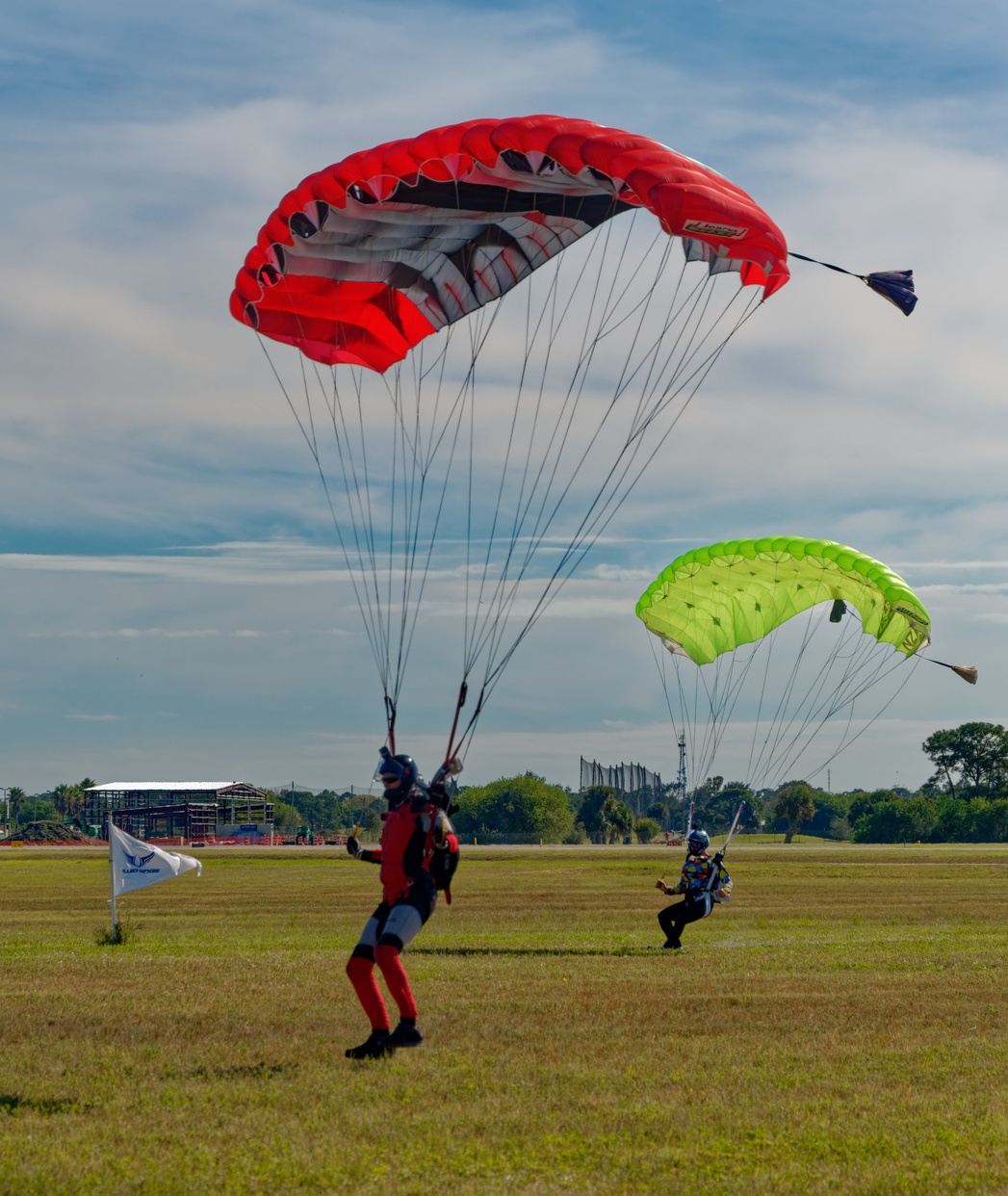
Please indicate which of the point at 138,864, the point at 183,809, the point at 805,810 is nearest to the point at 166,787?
the point at 183,809

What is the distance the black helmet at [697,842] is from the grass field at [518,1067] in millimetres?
1442

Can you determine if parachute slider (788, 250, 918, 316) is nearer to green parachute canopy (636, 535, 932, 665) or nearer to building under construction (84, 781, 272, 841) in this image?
green parachute canopy (636, 535, 932, 665)

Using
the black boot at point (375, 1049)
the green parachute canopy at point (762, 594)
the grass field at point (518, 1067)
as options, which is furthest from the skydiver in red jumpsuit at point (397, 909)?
the green parachute canopy at point (762, 594)

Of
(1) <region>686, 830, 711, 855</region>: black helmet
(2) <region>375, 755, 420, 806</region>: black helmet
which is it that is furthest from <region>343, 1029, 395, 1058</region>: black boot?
(1) <region>686, 830, 711, 855</region>: black helmet

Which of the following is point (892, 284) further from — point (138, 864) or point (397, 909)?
point (138, 864)

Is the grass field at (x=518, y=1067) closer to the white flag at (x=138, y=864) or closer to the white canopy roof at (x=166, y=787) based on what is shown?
the white flag at (x=138, y=864)

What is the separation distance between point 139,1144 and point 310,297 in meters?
10.2

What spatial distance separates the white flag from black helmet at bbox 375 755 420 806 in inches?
357

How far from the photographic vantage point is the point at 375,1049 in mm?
10695

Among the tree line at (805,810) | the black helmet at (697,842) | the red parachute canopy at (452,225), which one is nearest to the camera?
the red parachute canopy at (452,225)

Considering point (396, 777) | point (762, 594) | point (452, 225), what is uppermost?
point (452, 225)

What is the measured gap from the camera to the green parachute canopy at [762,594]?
21.4 metres

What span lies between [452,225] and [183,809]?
119 metres

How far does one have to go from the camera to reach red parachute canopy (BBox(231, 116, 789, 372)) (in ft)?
40.9
